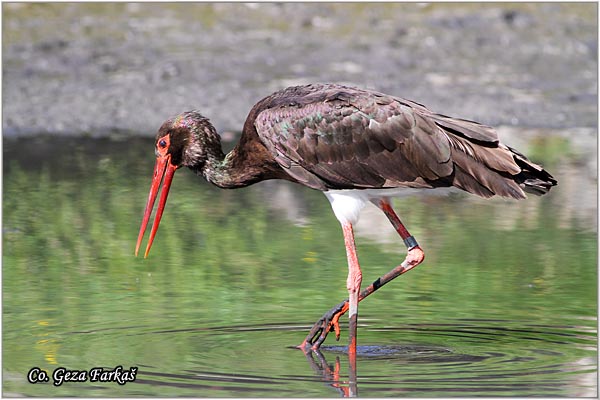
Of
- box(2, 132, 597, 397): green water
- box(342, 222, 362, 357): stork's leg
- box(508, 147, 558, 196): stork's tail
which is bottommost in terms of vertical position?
box(2, 132, 597, 397): green water

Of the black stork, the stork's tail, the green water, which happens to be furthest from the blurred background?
the stork's tail

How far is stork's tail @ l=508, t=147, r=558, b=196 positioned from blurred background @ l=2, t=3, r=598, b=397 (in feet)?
2.32

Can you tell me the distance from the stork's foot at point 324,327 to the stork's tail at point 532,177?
42.0 inches

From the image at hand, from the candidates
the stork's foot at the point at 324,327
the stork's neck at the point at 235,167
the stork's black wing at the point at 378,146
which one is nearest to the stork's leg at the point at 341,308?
the stork's foot at the point at 324,327

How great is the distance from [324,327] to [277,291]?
39.0 inches

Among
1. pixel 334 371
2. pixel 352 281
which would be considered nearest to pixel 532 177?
pixel 352 281

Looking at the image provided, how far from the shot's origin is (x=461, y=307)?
7.38 meters

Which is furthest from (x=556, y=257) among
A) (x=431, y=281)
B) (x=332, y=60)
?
(x=332, y=60)

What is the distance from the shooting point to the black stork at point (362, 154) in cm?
665

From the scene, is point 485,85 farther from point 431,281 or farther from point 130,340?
point 130,340

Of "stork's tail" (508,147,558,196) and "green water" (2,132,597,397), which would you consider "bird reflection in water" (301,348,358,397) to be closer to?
"green water" (2,132,597,397)

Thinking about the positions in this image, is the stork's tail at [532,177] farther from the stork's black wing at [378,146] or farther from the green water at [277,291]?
the green water at [277,291]

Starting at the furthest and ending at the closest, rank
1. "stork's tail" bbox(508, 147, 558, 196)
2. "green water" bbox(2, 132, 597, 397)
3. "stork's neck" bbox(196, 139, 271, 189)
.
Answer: "stork's neck" bbox(196, 139, 271, 189) → "stork's tail" bbox(508, 147, 558, 196) → "green water" bbox(2, 132, 597, 397)

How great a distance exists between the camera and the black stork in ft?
21.8
